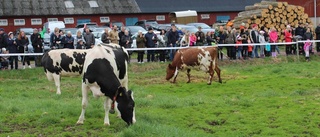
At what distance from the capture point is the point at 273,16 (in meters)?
37.0

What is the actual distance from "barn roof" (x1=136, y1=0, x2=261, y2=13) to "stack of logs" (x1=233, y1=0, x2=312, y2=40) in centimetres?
2026

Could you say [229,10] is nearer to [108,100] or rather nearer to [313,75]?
[313,75]

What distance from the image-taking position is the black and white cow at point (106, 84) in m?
12.4

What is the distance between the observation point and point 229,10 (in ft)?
194

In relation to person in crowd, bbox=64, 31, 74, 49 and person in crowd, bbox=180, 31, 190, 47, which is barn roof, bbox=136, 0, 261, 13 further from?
person in crowd, bbox=64, 31, 74, 49

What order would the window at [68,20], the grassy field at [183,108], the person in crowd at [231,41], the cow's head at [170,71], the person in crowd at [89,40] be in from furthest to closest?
1. the window at [68,20]
2. the person in crowd at [231,41]
3. the person in crowd at [89,40]
4. the cow's head at [170,71]
5. the grassy field at [183,108]

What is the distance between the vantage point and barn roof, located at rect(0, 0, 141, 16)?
52875 mm

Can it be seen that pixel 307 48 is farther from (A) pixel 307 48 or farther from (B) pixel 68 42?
(B) pixel 68 42

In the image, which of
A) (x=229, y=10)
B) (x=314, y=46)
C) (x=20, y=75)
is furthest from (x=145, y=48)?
(x=229, y=10)

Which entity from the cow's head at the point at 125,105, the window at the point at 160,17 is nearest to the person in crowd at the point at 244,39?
the cow's head at the point at 125,105

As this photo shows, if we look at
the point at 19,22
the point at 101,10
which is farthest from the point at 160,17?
the point at 19,22

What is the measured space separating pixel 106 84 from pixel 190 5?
4708cm

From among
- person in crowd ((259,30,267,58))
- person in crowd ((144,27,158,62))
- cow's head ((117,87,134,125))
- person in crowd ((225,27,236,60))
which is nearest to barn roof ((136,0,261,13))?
person in crowd ((259,30,267,58))

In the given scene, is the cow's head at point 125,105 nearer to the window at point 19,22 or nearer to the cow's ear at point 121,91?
the cow's ear at point 121,91
